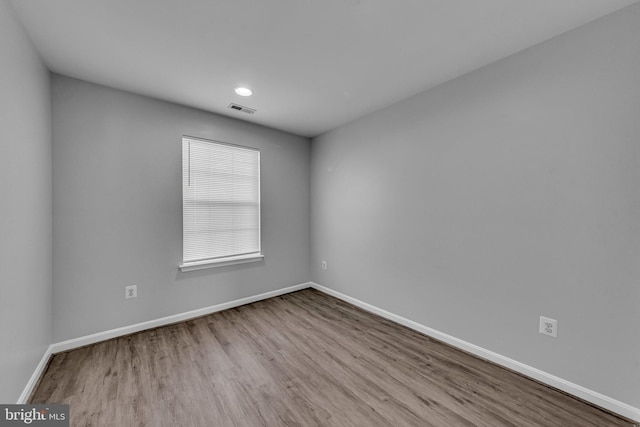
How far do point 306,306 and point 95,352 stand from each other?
7.04 ft

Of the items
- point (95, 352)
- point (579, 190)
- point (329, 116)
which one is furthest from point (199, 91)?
point (579, 190)

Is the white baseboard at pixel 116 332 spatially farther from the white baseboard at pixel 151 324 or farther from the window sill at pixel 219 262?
the window sill at pixel 219 262

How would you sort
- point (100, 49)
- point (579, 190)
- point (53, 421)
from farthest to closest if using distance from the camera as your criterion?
point (100, 49)
point (579, 190)
point (53, 421)

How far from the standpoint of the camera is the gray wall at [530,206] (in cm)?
156

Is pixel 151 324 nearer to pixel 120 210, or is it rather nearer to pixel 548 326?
pixel 120 210

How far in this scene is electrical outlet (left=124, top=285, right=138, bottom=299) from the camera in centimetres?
254

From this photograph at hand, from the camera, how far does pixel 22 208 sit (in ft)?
5.32

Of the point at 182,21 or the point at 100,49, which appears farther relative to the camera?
the point at 100,49

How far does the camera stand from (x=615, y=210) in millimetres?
1570

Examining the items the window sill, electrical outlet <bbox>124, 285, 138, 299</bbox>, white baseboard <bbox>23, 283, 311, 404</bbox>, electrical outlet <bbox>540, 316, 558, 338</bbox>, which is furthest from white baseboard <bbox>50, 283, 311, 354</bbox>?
electrical outlet <bbox>540, 316, 558, 338</bbox>

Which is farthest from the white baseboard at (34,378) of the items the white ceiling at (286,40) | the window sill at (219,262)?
the white ceiling at (286,40)

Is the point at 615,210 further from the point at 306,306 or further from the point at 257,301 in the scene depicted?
the point at 257,301

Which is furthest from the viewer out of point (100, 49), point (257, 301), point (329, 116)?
point (257, 301)

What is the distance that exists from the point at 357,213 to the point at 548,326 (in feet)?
6.85
